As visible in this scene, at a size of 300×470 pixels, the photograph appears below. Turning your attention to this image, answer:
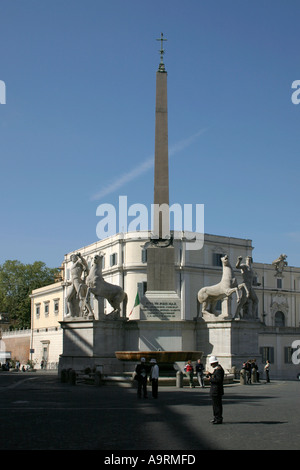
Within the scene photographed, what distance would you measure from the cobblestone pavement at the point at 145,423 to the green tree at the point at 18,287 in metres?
69.8

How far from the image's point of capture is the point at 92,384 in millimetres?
24984

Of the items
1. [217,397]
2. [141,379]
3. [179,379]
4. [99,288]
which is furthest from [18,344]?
[217,397]

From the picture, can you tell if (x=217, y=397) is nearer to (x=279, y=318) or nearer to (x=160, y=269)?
(x=160, y=269)

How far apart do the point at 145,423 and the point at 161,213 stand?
17.0 m

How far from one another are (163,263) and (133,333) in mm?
3258

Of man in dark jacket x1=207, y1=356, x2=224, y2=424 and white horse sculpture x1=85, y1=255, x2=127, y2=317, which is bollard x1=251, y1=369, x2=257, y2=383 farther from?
man in dark jacket x1=207, y1=356, x2=224, y2=424

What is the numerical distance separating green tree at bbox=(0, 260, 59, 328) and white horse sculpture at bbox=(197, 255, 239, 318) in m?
60.5

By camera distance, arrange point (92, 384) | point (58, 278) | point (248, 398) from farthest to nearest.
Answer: point (58, 278), point (92, 384), point (248, 398)

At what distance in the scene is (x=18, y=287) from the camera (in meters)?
88.6

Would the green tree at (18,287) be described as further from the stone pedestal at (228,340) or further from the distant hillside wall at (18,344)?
the stone pedestal at (228,340)

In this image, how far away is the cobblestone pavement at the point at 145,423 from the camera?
9630 millimetres

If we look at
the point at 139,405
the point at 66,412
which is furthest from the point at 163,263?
the point at 66,412

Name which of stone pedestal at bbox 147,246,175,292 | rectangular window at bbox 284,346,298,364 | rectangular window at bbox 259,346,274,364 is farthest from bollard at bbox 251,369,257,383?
rectangular window at bbox 284,346,298,364
